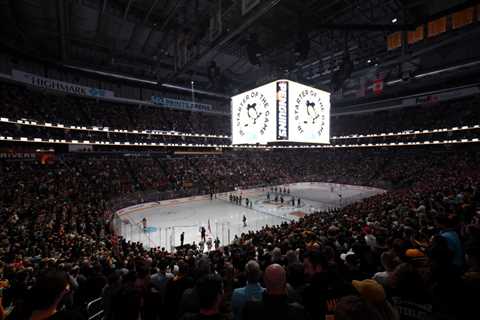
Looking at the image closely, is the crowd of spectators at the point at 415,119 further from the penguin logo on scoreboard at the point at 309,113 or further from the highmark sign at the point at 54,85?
the highmark sign at the point at 54,85

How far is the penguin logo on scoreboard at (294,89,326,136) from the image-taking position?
13.9 m

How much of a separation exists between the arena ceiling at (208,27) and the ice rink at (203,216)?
1189 centimetres

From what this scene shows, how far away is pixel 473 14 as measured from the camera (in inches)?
477

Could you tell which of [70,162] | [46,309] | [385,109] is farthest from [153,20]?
[385,109]

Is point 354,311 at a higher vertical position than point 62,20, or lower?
lower

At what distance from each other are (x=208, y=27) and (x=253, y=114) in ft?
20.6

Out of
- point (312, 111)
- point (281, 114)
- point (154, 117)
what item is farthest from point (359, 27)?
point (154, 117)

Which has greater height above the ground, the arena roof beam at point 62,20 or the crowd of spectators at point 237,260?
the arena roof beam at point 62,20

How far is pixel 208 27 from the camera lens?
14141 millimetres

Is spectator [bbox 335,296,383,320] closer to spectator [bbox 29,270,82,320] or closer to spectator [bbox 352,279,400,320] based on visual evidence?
spectator [bbox 352,279,400,320]

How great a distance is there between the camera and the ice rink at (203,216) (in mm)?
15227

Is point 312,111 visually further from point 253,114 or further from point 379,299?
point 379,299

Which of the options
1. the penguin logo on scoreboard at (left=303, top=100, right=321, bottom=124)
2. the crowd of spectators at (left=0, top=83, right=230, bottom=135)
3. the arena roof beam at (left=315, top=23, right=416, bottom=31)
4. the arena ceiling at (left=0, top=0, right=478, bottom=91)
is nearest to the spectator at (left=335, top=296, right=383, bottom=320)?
the arena ceiling at (left=0, top=0, right=478, bottom=91)

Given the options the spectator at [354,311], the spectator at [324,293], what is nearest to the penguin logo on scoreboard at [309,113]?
the spectator at [324,293]
